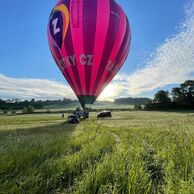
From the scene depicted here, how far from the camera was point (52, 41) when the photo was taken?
2434 centimetres

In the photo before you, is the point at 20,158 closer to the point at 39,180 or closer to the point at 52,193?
the point at 39,180

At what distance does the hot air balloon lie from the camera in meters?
22.7

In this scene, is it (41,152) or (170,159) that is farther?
(41,152)

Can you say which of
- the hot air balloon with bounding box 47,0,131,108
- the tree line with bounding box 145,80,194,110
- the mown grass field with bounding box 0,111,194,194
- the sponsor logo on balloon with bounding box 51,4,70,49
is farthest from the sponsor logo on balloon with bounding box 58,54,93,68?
the tree line with bounding box 145,80,194,110

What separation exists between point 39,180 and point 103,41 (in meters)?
17.7

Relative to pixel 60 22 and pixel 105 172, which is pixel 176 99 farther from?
pixel 105 172

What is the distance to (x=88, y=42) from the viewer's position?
2266 cm

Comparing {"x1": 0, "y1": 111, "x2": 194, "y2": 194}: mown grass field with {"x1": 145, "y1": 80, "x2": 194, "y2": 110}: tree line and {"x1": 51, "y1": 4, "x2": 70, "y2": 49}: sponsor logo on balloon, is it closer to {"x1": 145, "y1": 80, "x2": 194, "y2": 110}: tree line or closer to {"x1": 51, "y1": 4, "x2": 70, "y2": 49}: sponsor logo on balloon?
{"x1": 51, "y1": 4, "x2": 70, "y2": 49}: sponsor logo on balloon

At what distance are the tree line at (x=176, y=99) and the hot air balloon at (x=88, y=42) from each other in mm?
71007

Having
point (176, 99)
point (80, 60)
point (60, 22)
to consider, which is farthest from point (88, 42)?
point (176, 99)

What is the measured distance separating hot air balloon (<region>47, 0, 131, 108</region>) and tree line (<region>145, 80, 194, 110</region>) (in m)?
71.0

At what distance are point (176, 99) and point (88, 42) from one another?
77.4 metres

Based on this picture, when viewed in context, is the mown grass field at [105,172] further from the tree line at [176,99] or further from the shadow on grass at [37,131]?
the tree line at [176,99]

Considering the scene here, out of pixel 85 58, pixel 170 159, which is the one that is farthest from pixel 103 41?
pixel 170 159
